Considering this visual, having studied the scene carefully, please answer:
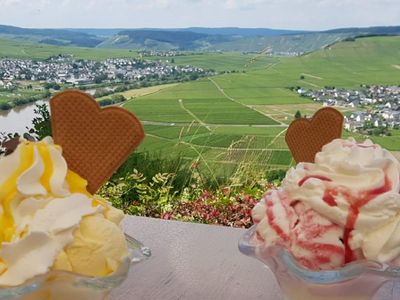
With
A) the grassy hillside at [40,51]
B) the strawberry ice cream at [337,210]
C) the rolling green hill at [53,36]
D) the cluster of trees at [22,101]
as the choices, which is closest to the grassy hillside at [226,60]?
the grassy hillside at [40,51]

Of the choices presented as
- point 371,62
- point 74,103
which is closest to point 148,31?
point 371,62

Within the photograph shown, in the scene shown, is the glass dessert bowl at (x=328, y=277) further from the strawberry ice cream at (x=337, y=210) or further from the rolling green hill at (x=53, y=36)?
the rolling green hill at (x=53, y=36)

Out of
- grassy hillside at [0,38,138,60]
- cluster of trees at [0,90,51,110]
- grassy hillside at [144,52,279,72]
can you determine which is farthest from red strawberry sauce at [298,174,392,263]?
grassy hillside at [144,52,279,72]

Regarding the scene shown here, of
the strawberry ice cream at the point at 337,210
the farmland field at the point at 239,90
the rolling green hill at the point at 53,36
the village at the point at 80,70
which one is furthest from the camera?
the rolling green hill at the point at 53,36

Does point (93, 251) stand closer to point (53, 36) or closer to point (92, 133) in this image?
point (92, 133)

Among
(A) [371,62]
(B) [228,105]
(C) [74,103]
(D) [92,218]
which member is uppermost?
(C) [74,103]

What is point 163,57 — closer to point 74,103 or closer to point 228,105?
point 228,105

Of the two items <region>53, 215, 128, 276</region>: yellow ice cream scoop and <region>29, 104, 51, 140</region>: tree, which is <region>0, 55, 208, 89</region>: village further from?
<region>53, 215, 128, 276</region>: yellow ice cream scoop
